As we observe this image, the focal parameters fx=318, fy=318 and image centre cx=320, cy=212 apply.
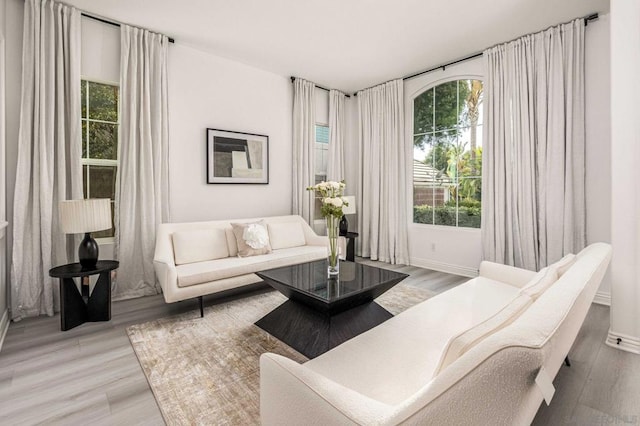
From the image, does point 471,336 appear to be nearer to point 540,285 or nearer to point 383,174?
point 540,285

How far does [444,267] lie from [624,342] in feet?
7.51

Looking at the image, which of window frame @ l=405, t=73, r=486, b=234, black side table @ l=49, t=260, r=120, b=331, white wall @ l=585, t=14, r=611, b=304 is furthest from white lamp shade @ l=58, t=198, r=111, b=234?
white wall @ l=585, t=14, r=611, b=304

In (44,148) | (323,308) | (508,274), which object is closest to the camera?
(323,308)

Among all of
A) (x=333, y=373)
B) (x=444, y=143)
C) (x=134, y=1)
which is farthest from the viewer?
(x=444, y=143)

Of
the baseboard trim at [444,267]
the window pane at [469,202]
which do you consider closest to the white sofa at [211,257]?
the baseboard trim at [444,267]

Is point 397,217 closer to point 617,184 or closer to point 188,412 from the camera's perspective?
point 617,184

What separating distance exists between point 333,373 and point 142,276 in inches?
117

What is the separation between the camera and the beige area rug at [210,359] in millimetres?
1642

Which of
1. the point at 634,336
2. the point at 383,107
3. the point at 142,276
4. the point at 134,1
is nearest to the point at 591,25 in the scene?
the point at 383,107

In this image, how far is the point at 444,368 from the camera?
94 cm

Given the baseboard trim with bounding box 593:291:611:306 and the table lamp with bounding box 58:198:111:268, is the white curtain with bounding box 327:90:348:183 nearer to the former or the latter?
the table lamp with bounding box 58:198:111:268

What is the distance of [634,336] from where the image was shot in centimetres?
223

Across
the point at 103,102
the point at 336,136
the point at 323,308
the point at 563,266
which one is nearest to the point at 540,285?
the point at 563,266

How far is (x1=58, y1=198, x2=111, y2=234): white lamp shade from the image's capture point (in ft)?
8.44
